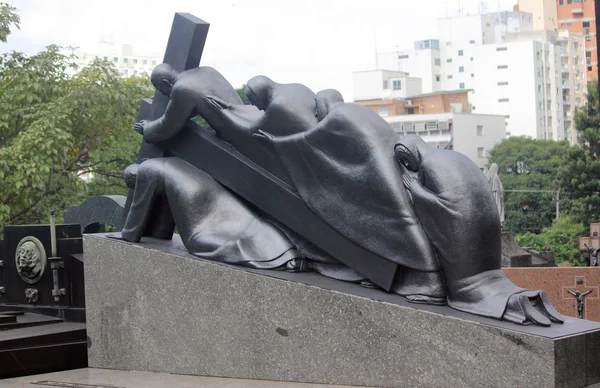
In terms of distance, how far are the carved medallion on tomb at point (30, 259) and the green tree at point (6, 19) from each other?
9.15m

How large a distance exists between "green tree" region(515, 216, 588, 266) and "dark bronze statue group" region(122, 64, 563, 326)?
21.1 meters

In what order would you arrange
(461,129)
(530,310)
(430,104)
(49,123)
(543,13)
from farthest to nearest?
1. (543,13)
2. (430,104)
3. (461,129)
4. (49,123)
5. (530,310)

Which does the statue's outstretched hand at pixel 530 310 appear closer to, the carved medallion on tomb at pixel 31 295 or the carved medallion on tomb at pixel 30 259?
the carved medallion on tomb at pixel 30 259

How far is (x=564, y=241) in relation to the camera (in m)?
36.1

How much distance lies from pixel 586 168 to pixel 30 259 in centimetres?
2699

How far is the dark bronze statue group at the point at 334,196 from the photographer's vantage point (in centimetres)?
637

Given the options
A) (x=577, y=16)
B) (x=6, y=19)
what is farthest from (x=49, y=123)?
(x=577, y=16)

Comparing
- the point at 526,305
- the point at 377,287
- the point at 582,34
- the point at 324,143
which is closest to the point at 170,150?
the point at 324,143

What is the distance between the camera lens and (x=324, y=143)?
7012mm

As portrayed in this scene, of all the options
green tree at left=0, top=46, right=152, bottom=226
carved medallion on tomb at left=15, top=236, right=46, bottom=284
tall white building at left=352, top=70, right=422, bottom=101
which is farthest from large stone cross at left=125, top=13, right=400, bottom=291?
tall white building at left=352, top=70, right=422, bottom=101

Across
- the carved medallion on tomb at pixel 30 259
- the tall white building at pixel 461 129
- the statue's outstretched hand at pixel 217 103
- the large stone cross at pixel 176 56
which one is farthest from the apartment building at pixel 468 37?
the statue's outstretched hand at pixel 217 103

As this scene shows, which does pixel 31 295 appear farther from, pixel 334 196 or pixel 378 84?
pixel 378 84

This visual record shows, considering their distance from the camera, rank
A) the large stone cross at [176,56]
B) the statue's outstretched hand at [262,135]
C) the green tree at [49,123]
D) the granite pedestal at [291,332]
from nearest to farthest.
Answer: the granite pedestal at [291,332] < the statue's outstretched hand at [262,135] < the large stone cross at [176,56] < the green tree at [49,123]

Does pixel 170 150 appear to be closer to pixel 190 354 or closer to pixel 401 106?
pixel 190 354
